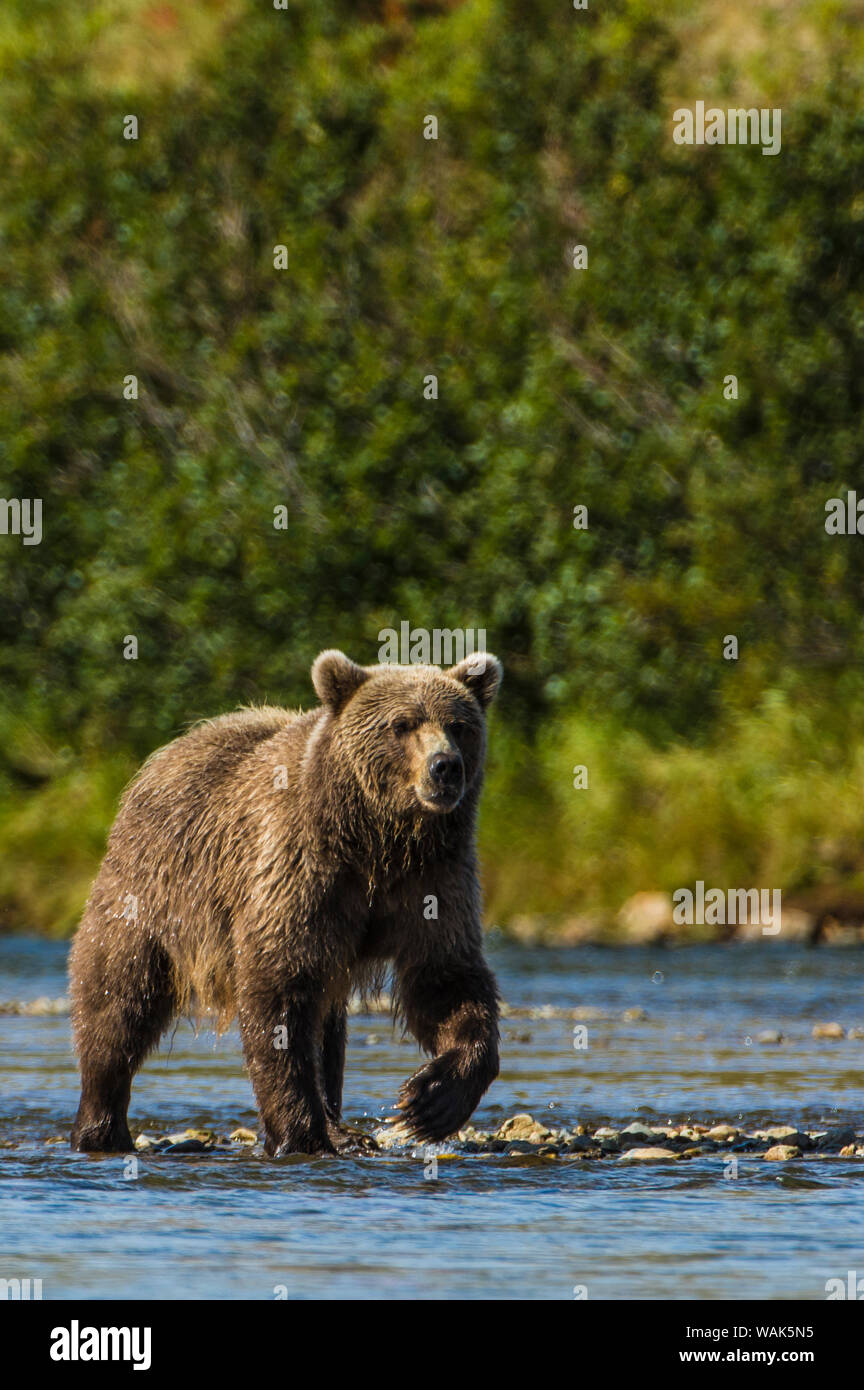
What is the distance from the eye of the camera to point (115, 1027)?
8.94 m

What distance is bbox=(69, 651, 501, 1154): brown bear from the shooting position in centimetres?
809

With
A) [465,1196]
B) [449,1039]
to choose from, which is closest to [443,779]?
[449,1039]

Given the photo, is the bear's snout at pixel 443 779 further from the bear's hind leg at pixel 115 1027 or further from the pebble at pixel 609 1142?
the bear's hind leg at pixel 115 1027

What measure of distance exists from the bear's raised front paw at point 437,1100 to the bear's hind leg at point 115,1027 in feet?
4.48

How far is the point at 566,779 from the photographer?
20.6m

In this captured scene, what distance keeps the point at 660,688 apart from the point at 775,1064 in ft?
33.3

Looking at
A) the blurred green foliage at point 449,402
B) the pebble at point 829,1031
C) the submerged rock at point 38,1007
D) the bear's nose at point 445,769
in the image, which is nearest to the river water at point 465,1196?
the pebble at point 829,1031

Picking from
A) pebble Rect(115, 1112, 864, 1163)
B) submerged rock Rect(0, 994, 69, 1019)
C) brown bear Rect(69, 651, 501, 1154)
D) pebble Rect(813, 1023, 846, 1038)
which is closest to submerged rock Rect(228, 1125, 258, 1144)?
pebble Rect(115, 1112, 864, 1163)

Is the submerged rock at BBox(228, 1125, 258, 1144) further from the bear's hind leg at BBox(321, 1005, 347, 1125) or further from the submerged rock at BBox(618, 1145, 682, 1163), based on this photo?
the submerged rock at BBox(618, 1145, 682, 1163)

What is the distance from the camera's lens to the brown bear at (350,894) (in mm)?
8094

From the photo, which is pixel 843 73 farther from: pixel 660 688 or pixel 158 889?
pixel 158 889

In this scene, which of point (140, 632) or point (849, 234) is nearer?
point (849, 234)

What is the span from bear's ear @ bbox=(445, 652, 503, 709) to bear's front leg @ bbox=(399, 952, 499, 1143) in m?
0.96

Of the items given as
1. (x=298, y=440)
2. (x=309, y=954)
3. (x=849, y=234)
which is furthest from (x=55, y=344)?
(x=309, y=954)
